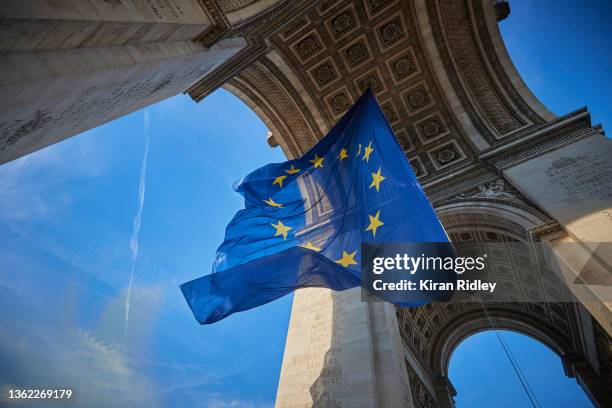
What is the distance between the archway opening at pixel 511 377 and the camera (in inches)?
4628

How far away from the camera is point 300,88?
12.9 m

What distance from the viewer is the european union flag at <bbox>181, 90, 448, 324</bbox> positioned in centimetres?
547

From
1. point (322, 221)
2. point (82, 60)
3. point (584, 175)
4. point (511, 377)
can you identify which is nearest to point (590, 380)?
point (584, 175)

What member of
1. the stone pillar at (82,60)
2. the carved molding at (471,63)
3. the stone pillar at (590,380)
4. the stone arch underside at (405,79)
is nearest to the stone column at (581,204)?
the stone arch underside at (405,79)

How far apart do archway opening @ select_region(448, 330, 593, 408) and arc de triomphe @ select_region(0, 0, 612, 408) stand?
123 meters

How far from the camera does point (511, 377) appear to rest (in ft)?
411

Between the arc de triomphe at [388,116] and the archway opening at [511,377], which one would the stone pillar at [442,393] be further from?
the archway opening at [511,377]

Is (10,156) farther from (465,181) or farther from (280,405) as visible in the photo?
(465,181)

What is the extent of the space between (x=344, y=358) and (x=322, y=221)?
302 centimetres

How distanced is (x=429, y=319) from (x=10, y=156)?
13.2 meters

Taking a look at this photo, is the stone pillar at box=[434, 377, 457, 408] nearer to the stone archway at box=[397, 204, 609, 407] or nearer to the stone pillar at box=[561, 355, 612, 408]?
the stone archway at box=[397, 204, 609, 407]

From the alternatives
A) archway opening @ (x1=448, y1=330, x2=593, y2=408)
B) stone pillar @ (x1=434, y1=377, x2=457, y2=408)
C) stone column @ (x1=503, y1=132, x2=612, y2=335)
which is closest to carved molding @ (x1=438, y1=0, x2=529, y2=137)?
stone column @ (x1=503, y1=132, x2=612, y2=335)

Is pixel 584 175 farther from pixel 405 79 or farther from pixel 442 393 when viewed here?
pixel 442 393

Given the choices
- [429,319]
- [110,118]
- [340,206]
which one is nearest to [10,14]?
[110,118]
